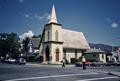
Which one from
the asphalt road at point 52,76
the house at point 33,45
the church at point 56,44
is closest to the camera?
the asphalt road at point 52,76

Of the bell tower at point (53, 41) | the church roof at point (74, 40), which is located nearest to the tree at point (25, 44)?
the church roof at point (74, 40)

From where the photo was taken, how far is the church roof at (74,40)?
59969 millimetres

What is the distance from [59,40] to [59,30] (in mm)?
2517

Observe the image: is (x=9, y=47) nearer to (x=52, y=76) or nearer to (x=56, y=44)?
(x=56, y=44)

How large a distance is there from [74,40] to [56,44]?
9.16m

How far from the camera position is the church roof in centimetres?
5997

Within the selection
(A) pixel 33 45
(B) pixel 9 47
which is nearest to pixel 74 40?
(A) pixel 33 45

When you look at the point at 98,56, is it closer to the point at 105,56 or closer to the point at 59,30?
the point at 105,56

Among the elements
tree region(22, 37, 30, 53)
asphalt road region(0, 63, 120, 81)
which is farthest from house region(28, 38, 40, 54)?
asphalt road region(0, 63, 120, 81)

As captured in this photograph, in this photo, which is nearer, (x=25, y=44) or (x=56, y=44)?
(x=56, y=44)

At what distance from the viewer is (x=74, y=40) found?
6316 cm

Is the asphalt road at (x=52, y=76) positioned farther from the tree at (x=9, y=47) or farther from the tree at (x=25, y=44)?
the tree at (x=9, y=47)

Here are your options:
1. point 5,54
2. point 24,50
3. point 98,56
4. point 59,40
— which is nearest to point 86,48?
point 98,56

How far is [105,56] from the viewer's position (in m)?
66.9
